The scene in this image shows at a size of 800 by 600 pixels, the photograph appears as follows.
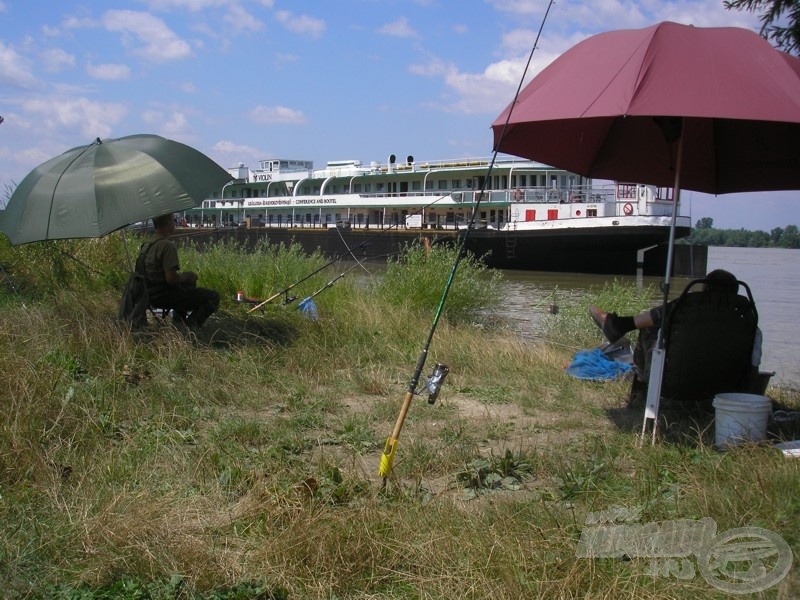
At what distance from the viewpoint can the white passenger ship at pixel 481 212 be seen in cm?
2814

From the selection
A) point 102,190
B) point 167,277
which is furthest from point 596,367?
point 102,190

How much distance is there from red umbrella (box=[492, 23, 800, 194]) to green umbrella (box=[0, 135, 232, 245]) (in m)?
2.62

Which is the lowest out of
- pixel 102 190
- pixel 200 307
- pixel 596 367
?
pixel 596 367

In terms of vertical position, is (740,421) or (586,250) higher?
(740,421)

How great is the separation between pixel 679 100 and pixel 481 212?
3025cm

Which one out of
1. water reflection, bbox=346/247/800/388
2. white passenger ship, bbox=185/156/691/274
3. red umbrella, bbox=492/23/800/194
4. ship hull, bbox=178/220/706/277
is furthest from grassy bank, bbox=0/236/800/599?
ship hull, bbox=178/220/706/277

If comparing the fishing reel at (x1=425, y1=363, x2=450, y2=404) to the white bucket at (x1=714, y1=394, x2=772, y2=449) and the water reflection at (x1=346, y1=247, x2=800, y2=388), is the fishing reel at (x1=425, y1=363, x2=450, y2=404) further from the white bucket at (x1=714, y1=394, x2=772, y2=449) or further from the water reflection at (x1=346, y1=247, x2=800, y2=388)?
the water reflection at (x1=346, y1=247, x2=800, y2=388)

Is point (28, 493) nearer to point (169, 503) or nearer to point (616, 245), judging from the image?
point (169, 503)

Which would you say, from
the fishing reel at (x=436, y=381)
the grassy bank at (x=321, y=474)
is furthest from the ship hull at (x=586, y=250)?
the fishing reel at (x=436, y=381)

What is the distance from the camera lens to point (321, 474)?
3.53 m

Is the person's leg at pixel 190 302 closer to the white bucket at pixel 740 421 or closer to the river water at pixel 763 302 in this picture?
the white bucket at pixel 740 421

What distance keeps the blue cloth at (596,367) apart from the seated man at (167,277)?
2.92 metres

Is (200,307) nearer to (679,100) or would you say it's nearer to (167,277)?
(167,277)

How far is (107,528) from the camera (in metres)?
2.88
